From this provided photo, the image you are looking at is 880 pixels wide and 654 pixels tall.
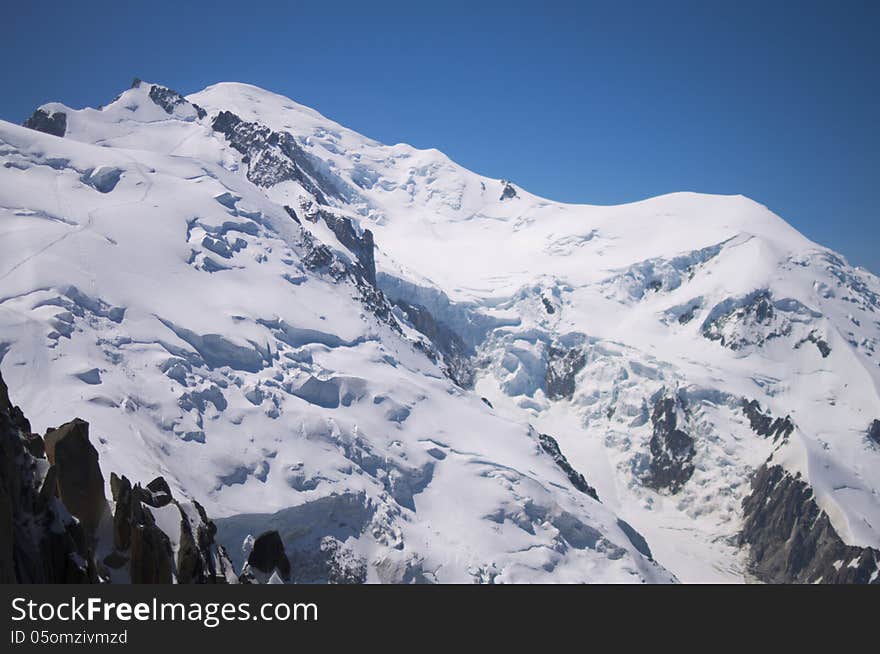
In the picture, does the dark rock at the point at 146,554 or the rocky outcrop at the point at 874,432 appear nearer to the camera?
the dark rock at the point at 146,554

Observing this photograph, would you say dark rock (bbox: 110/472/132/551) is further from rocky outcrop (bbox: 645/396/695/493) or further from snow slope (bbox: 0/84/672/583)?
rocky outcrop (bbox: 645/396/695/493)

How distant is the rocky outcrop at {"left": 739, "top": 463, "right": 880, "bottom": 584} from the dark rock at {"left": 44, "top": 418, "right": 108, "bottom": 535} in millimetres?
167762

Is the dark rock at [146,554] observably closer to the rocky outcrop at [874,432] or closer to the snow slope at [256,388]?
the snow slope at [256,388]

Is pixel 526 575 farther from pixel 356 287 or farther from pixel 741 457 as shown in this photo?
pixel 741 457

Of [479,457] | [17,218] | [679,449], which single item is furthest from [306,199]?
[679,449]

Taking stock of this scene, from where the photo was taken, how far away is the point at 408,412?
122812mm

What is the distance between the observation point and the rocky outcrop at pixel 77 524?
26.0m

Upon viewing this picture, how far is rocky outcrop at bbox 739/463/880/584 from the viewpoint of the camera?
166125 mm

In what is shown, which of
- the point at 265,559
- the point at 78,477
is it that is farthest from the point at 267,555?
the point at 78,477

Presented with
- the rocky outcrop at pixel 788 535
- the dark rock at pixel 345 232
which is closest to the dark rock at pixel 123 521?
the dark rock at pixel 345 232

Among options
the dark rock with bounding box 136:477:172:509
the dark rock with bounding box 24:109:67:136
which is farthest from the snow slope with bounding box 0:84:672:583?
the dark rock with bounding box 24:109:67:136

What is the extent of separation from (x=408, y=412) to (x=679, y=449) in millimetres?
97930

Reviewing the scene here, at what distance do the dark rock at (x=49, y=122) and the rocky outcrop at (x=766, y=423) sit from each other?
188108 millimetres

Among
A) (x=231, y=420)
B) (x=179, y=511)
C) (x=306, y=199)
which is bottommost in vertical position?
(x=179, y=511)
